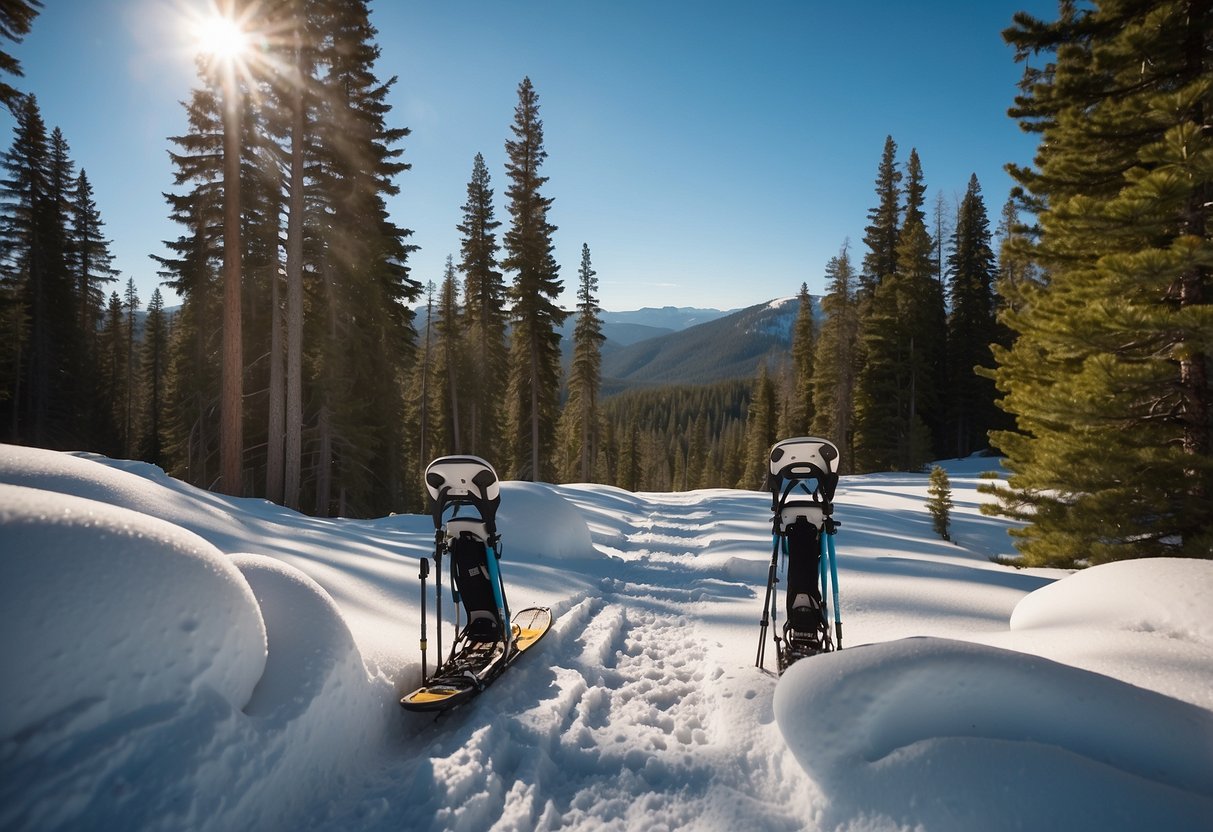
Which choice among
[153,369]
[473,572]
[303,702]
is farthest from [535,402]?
[153,369]

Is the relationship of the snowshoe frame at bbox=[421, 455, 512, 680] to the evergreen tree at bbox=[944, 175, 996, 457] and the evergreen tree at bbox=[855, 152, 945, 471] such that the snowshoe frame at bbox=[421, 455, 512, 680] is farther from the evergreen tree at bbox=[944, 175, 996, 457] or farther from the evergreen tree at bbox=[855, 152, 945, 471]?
the evergreen tree at bbox=[944, 175, 996, 457]

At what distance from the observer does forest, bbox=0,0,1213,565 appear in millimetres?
6816

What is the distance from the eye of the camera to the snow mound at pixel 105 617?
2.03 meters

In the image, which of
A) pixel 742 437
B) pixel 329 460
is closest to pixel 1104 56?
pixel 329 460

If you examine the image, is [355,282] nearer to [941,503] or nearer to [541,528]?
[541,528]

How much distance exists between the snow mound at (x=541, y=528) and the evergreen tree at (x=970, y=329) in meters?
35.2

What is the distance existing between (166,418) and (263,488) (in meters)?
19.1

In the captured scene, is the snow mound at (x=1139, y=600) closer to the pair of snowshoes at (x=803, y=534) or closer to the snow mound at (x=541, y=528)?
the pair of snowshoes at (x=803, y=534)

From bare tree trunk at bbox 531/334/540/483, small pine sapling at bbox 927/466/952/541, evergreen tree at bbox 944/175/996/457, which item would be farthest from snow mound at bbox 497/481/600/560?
evergreen tree at bbox 944/175/996/457

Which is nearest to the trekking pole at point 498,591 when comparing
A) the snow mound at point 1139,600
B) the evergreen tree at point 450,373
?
the snow mound at point 1139,600

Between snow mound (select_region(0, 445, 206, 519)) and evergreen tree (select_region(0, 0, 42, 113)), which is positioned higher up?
evergreen tree (select_region(0, 0, 42, 113))

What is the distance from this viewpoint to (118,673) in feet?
7.33

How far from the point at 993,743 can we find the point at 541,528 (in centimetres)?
745

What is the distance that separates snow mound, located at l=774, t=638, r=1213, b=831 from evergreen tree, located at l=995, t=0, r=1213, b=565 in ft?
19.2
